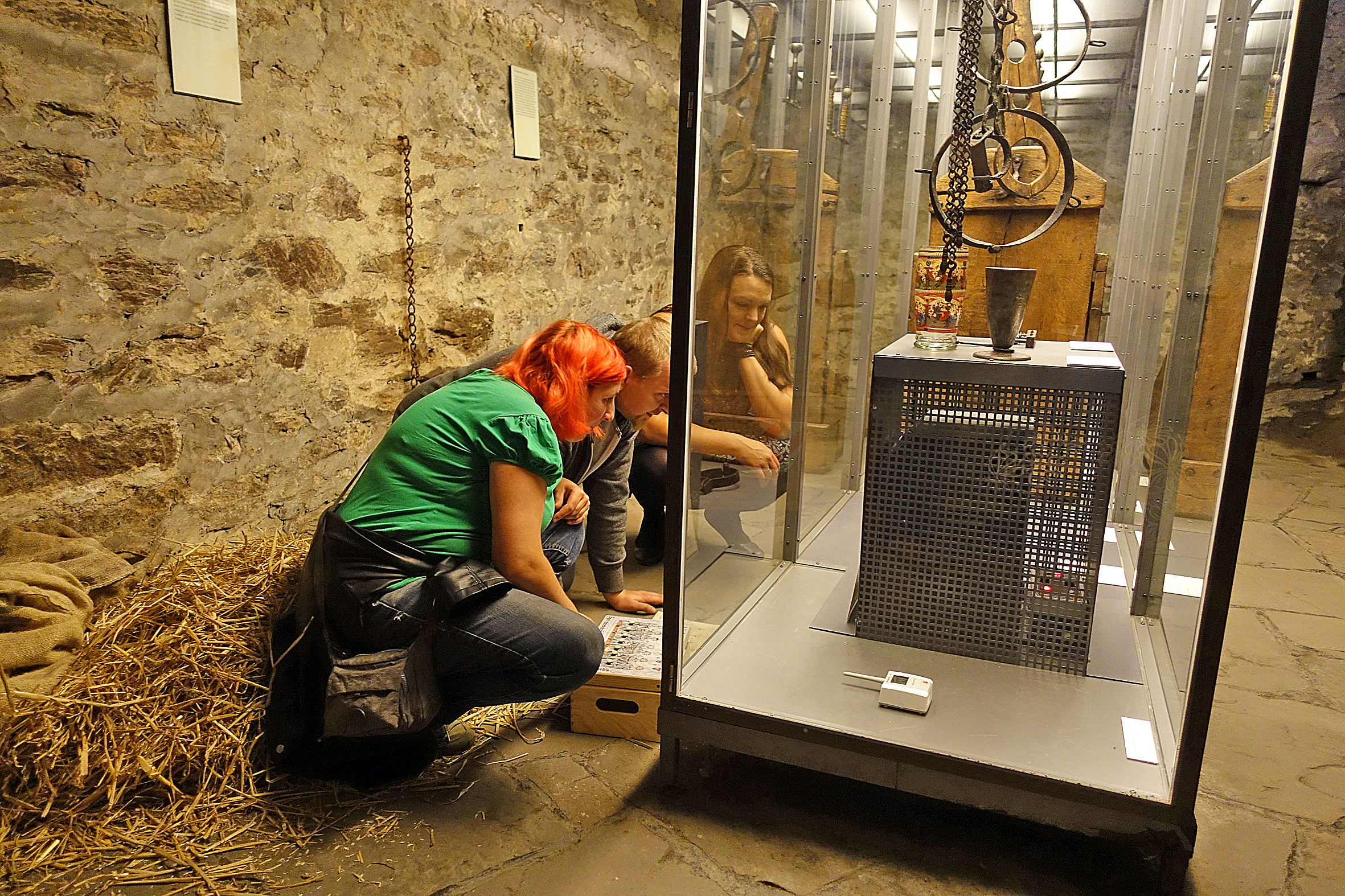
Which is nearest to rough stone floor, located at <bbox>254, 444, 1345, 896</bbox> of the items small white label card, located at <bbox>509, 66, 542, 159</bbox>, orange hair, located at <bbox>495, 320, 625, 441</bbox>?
orange hair, located at <bbox>495, 320, 625, 441</bbox>

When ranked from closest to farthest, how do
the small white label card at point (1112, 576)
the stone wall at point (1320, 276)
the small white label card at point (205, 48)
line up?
the small white label card at point (205, 48) → the small white label card at point (1112, 576) → the stone wall at point (1320, 276)

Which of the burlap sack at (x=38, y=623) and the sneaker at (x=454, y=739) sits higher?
the burlap sack at (x=38, y=623)

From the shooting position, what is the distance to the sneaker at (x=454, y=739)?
2.02 m

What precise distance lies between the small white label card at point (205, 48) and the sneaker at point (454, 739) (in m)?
1.69

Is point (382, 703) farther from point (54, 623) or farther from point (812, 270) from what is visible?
point (812, 270)

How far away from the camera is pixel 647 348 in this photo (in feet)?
7.20

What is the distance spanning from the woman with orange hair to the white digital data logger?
0.58 metres

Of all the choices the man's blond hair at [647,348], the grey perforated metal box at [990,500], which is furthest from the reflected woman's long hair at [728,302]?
the grey perforated metal box at [990,500]

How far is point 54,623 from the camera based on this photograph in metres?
1.88

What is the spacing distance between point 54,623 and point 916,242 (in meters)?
3.21

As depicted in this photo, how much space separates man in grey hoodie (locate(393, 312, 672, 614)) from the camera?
2.21m

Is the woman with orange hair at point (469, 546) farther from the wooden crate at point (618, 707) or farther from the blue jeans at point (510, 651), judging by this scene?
the wooden crate at point (618, 707)

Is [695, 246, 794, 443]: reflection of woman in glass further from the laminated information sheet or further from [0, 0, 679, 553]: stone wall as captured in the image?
[0, 0, 679, 553]: stone wall

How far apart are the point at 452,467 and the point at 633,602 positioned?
93 centimetres
